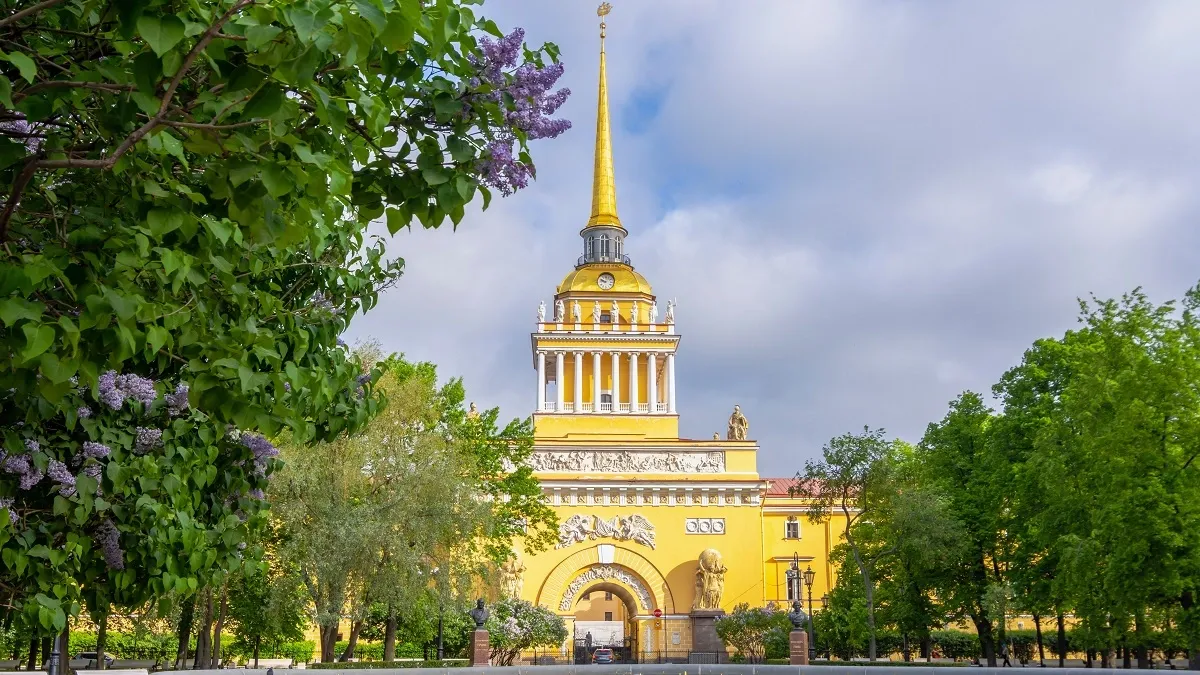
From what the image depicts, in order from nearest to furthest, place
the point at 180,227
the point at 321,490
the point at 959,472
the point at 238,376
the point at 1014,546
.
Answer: the point at 180,227 → the point at 238,376 → the point at 321,490 → the point at 1014,546 → the point at 959,472

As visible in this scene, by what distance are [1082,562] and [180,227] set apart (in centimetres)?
2560

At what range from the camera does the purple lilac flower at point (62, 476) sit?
7.63 m

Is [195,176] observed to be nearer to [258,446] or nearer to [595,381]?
[258,446]

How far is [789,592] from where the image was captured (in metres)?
58.6

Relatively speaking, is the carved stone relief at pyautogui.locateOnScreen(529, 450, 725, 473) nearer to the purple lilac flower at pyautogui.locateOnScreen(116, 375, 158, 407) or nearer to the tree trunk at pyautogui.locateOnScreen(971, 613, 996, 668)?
the tree trunk at pyautogui.locateOnScreen(971, 613, 996, 668)

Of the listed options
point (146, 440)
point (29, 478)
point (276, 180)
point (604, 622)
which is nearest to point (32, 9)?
point (276, 180)


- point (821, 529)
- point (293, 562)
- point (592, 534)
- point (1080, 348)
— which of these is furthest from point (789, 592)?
point (293, 562)

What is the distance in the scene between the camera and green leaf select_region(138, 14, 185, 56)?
4207 mm

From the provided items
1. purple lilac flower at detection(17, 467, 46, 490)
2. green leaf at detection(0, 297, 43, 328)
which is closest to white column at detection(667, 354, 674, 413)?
purple lilac flower at detection(17, 467, 46, 490)

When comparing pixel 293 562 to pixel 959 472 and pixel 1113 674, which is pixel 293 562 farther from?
pixel 959 472

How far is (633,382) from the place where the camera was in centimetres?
5716

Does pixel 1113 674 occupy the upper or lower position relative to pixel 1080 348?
lower

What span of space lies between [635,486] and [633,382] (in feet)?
21.6

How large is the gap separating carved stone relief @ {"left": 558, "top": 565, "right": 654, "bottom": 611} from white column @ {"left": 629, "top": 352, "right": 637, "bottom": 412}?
8397mm
